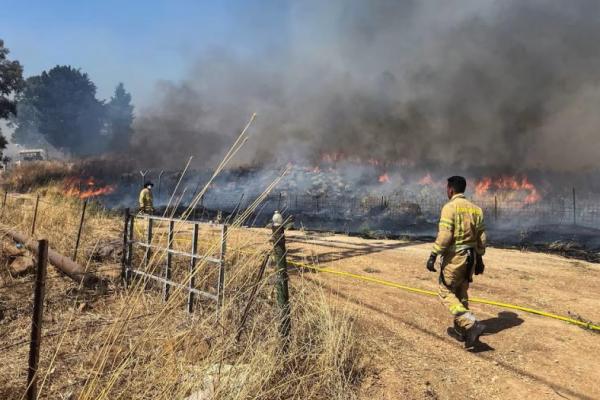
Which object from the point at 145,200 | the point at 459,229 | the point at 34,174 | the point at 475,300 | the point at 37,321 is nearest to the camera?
the point at 37,321

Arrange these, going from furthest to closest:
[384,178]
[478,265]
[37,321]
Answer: [384,178] < [478,265] < [37,321]

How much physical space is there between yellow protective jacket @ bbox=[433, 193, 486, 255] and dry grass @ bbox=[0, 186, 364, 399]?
4.72 feet

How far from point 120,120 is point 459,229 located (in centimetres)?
5336

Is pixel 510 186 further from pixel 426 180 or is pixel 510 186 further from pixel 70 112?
pixel 70 112

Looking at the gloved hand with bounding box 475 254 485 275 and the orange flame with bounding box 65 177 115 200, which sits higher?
the orange flame with bounding box 65 177 115 200

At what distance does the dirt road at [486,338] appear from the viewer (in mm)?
3607

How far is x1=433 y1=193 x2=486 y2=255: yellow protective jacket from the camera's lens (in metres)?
4.47

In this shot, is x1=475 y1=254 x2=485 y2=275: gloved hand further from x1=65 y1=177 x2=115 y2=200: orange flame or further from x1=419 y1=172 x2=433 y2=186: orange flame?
x1=65 y1=177 x2=115 y2=200: orange flame

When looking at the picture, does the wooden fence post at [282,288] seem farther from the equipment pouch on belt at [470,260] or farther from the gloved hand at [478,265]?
the gloved hand at [478,265]

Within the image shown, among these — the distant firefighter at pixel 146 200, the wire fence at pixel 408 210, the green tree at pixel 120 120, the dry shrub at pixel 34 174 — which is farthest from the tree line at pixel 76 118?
the distant firefighter at pixel 146 200

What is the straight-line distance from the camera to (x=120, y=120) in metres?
50.8

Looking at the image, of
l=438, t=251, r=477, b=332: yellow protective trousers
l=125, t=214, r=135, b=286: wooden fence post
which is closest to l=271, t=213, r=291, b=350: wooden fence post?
l=438, t=251, r=477, b=332: yellow protective trousers

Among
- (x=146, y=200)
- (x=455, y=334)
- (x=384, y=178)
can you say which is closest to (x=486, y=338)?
(x=455, y=334)

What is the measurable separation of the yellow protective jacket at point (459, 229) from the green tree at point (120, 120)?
138 ft
